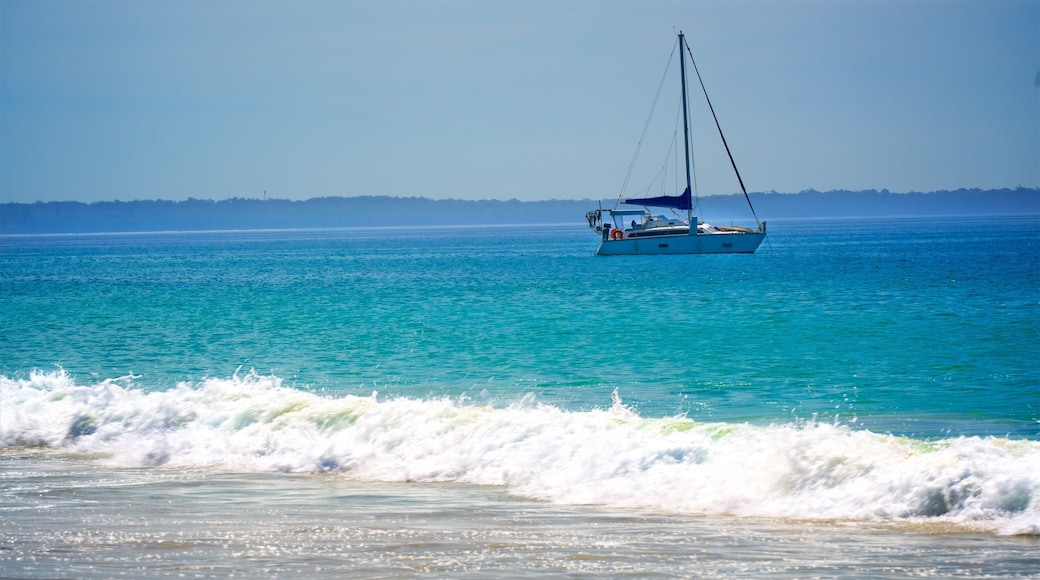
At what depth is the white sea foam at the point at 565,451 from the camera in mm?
10227

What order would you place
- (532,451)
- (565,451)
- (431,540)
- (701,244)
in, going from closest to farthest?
(431,540), (565,451), (532,451), (701,244)

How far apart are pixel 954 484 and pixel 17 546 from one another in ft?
28.0

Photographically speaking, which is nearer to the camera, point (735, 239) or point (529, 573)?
point (529, 573)

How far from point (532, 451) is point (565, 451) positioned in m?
0.42

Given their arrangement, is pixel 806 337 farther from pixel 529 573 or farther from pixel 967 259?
pixel 967 259

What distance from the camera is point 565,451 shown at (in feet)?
41.1

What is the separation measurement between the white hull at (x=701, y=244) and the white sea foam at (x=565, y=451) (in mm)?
59019

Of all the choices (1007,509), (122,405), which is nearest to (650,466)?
(1007,509)

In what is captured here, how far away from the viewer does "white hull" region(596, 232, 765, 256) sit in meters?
74.1

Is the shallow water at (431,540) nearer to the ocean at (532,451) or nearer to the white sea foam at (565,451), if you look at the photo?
the ocean at (532,451)

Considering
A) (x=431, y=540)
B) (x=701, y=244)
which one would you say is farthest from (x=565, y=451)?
(x=701, y=244)

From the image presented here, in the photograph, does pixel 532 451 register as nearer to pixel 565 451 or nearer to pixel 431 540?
pixel 565 451

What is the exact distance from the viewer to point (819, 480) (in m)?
10.8

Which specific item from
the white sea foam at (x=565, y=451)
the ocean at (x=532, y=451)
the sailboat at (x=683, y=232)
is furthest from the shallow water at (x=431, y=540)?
the sailboat at (x=683, y=232)
